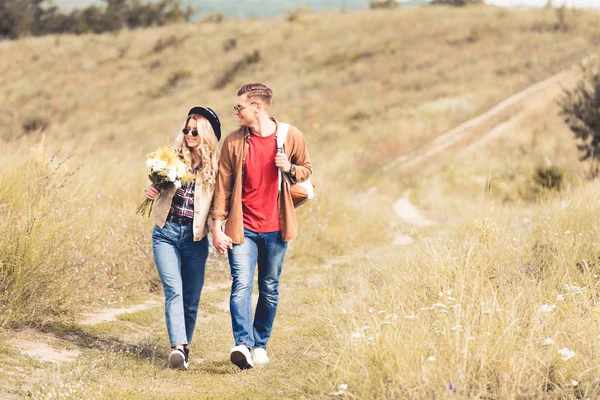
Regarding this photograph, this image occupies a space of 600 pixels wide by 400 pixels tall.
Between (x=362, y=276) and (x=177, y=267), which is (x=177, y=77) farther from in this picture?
(x=177, y=267)

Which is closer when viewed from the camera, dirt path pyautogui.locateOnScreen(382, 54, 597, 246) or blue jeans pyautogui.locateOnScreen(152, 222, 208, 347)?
blue jeans pyautogui.locateOnScreen(152, 222, 208, 347)

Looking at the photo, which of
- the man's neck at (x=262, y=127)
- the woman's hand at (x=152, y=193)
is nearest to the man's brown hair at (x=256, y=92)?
the man's neck at (x=262, y=127)

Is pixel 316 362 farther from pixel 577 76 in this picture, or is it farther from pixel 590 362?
pixel 577 76

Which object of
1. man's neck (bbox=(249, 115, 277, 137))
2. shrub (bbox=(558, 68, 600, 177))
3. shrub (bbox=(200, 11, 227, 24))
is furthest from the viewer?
shrub (bbox=(200, 11, 227, 24))

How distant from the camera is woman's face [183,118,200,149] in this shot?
215 inches

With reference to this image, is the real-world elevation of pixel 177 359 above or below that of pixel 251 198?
below

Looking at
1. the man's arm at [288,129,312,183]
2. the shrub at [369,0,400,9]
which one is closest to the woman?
the man's arm at [288,129,312,183]

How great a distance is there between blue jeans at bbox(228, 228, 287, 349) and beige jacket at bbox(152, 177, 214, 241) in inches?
11.1

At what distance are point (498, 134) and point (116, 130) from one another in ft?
58.1

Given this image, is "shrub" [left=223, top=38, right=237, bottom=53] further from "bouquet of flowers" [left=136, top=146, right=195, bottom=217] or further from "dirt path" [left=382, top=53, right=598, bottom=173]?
"bouquet of flowers" [left=136, top=146, right=195, bottom=217]

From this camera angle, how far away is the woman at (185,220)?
5352mm

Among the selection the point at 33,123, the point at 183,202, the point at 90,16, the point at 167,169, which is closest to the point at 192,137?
the point at 167,169

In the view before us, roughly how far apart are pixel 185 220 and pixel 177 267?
0.36 metres

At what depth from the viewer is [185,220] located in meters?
5.45
